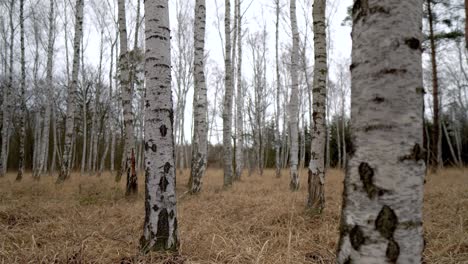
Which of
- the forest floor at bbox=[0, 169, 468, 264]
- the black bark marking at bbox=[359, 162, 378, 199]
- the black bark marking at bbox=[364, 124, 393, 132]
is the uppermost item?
the black bark marking at bbox=[364, 124, 393, 132]

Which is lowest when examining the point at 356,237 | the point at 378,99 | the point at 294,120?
the point at 356,237

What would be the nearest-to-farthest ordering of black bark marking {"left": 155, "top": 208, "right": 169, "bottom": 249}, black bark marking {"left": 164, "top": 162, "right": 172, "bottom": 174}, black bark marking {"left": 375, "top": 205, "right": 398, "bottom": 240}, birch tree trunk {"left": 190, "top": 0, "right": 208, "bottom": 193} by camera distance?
1. black bark marking {"left": 375, "top": 205, "right": 398, "bottom": 240}
2. black bark marking {"left": 155, "top": 208, "right": 169, "bottom": 249}
3. black bark marking {"left": 164, "top": 162, "right": 172, "bottom": 174}
4. birch tree trunk {"left": 190, "top": 0, "right": 208, "bottom": 193}

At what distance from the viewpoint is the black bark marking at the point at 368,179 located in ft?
3.52

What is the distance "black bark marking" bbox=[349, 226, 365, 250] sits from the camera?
3.55 ft

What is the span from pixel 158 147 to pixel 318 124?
297 centimetres

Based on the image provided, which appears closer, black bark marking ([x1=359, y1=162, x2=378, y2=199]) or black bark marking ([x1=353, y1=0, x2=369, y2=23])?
black bark marking ([x1=359, y1=162, x2=378, y2=199])

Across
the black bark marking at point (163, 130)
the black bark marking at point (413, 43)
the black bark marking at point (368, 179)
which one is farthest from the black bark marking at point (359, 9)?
the black bark marking at point (163, 130)

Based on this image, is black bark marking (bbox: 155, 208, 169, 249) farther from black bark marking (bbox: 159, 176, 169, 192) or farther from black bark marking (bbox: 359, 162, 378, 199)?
black bark marking (bbox: 359, 162, 378, 199)

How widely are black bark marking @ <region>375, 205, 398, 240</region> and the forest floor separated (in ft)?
5.20

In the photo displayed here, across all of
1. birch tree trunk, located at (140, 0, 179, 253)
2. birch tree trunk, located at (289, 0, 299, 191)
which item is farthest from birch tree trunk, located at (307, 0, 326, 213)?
birch tree trunk, located at (289, 0, 299, 191)

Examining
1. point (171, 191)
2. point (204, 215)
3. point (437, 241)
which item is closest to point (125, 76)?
point (204, 215)

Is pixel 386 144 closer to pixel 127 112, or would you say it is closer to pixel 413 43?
pixel 413 43

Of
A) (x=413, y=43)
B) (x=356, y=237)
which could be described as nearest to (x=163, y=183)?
(x=356, y=237)

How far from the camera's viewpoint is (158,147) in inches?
112
